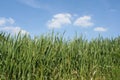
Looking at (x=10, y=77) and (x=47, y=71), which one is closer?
(x=10, y=77)

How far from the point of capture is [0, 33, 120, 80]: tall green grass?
254 inches

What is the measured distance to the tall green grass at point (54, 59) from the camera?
254 inches

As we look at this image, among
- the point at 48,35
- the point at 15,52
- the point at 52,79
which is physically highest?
the point at 48,35

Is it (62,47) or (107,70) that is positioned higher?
(62,47)

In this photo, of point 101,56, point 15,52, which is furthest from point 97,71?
point 15,52

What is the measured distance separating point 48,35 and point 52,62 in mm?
876

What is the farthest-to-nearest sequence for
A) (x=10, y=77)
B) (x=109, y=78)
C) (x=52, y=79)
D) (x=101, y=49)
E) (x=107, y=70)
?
(x=101, y=49), (x=107, y=70), (x=109, y=78), (x=52, y=79), (x=10, y=77)

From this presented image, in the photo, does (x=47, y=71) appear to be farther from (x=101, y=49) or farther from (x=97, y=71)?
(x=101, y=49)

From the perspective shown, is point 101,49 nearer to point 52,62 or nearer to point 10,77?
point 52,62

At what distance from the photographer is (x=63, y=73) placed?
712cm

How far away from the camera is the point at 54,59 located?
705cm

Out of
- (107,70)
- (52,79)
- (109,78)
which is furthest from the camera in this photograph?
(107,70)

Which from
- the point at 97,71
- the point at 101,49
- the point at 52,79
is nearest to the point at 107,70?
the point at 97,71

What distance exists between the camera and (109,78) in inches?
290
